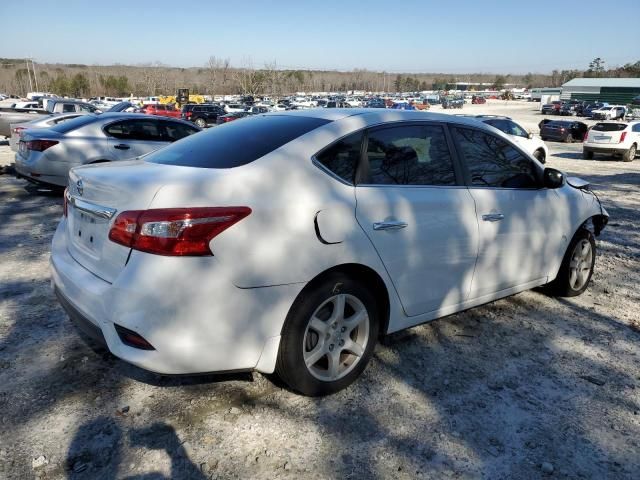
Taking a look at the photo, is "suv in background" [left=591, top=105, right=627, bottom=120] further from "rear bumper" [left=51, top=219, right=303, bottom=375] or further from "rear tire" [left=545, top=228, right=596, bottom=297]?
"rear bumper" [left=51, top=219, right=303, bottom=375]

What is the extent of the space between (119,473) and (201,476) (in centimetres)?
37

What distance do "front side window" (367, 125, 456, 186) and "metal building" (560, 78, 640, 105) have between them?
3827 inches

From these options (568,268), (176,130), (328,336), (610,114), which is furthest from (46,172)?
Result: (610,114)

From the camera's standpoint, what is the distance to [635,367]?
11.1 feet

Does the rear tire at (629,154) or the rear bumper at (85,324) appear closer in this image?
the rear bumper at (85,324)

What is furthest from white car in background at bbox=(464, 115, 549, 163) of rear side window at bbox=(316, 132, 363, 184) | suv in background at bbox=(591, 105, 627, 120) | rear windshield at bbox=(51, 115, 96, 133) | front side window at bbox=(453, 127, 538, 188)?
suv in background at bbox=(591, 105, 627, 120)

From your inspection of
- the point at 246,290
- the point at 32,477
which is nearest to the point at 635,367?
the point at 246,290

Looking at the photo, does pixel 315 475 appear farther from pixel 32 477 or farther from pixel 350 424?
pixel 32 477

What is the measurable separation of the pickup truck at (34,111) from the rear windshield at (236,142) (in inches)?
552

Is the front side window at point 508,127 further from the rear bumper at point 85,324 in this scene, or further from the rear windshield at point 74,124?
the rear bumper at point 85,324

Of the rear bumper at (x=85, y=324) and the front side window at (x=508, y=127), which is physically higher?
the rear bumper at (x=85, y=324)

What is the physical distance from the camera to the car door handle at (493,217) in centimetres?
341

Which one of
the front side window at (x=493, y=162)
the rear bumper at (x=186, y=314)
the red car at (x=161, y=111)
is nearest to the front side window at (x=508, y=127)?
the front side window at (x=493, y=162)

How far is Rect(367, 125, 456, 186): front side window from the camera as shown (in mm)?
2984
